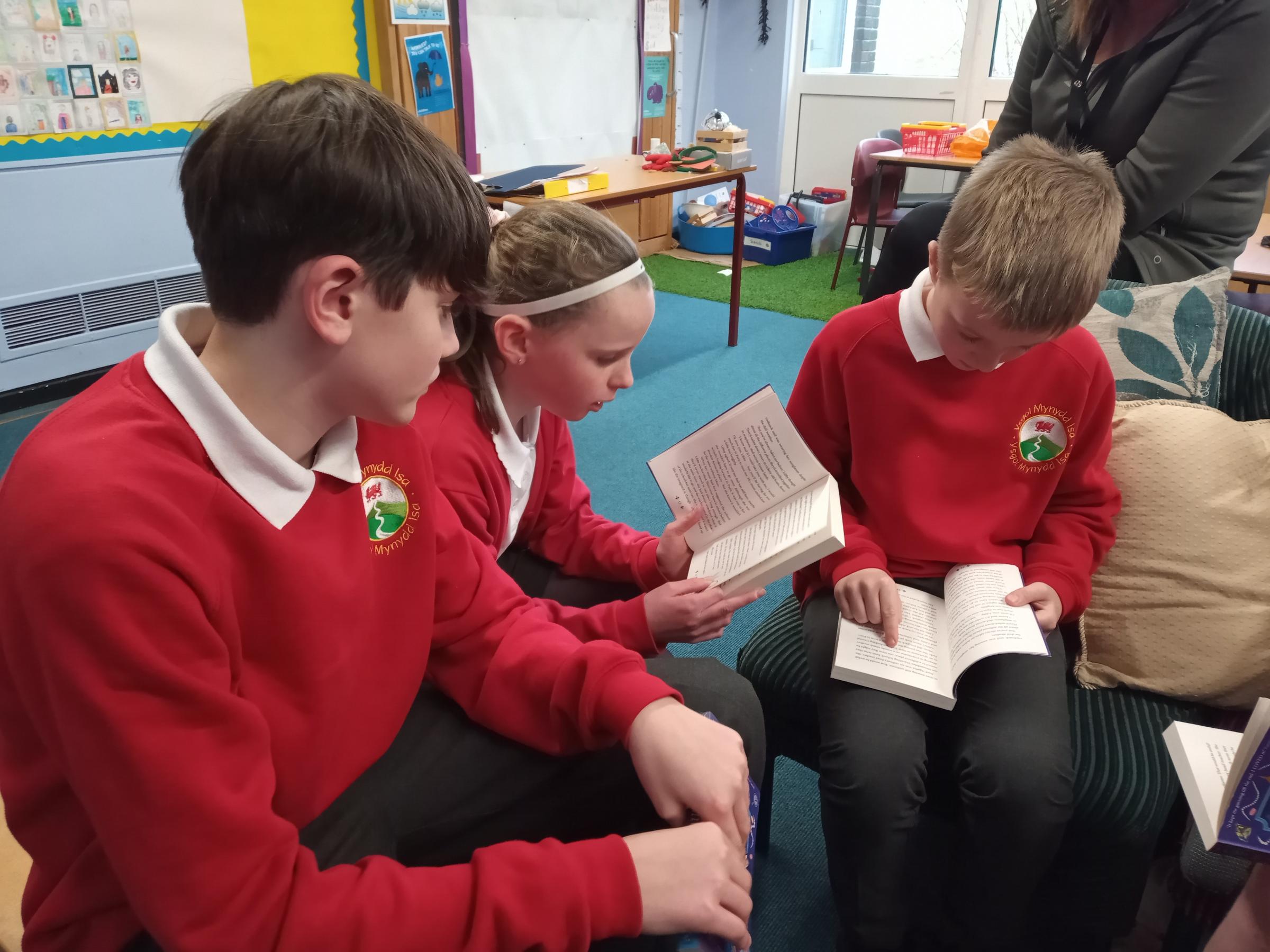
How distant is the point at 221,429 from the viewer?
0.64 m

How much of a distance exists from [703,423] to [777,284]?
77.3 inches

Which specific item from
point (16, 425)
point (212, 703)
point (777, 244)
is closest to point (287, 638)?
point (212, 703)

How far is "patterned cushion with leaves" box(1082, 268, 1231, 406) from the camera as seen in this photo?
1.29 meters

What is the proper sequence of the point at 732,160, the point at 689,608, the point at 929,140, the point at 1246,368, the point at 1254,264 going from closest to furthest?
the point at 689,608, the point at 1246,368, the point at 1254,264, the point at 732,160, the point at 929,140

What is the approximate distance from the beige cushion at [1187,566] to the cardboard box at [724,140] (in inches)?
97.4

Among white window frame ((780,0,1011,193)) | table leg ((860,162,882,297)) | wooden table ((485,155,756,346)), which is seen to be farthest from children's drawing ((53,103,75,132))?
white window frame ((780,0,1011,193))

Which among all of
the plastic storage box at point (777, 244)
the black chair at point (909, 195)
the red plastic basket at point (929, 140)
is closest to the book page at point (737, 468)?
the black chair at point (909, 195)

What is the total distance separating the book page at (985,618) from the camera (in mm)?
A: 1017

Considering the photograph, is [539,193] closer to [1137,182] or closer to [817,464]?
[1137,182]

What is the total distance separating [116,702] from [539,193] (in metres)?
2.34

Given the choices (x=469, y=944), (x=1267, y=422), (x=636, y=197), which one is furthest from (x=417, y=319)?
(x=636, y=197)

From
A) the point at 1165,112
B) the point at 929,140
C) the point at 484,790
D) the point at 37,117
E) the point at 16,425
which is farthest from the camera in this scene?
the point at 929,140

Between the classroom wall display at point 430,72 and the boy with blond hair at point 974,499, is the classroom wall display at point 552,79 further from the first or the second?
the boy with blond hair at point 974,499

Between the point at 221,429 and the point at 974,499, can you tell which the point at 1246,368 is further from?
the point at 221,429
